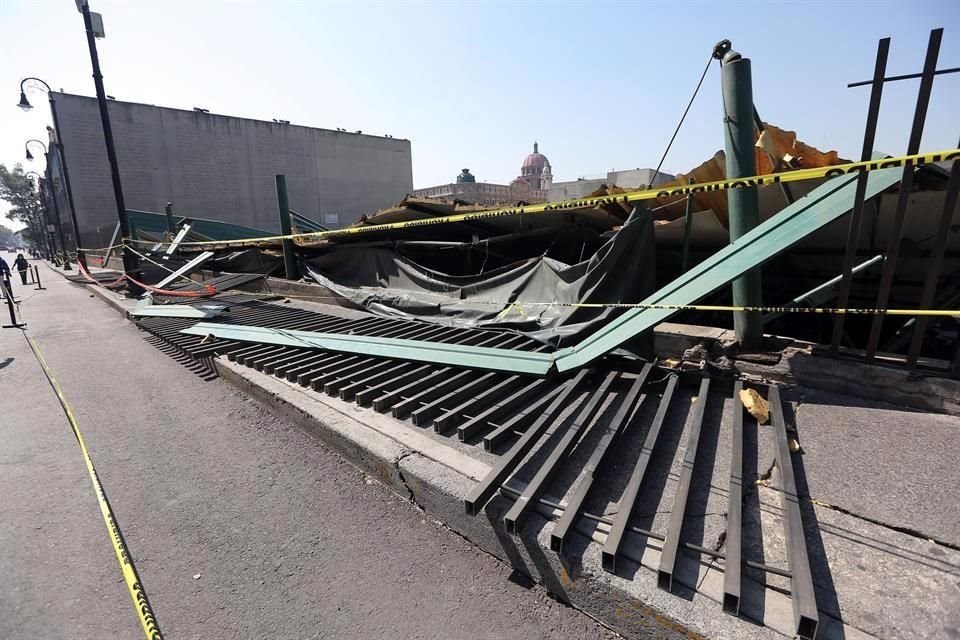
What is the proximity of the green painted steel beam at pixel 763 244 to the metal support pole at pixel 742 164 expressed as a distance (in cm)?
47

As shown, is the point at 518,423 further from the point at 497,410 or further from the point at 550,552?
the point at 550,552

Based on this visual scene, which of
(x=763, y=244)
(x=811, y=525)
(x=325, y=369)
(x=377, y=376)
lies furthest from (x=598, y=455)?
(x=325, y=369)

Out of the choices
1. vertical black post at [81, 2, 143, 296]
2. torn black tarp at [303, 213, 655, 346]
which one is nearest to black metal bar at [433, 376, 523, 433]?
torn black tarp at [303, 213, 655, 346]

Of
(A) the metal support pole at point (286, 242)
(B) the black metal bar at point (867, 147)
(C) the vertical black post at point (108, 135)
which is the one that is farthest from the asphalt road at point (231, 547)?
(C) the vertical black post at point (108, 135)

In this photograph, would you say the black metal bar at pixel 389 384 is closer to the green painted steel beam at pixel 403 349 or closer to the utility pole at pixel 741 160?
the green painted steel beam at pixel 403 349

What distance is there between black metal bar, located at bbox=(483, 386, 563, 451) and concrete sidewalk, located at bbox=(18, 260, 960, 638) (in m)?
0.15

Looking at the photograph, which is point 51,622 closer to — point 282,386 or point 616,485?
point 282,386

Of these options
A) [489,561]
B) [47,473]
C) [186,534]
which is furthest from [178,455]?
[489,561]

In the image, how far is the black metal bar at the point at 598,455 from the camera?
203 cm

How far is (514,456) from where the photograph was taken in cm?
267

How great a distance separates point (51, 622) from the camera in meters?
2.03

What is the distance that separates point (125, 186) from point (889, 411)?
43285 mm

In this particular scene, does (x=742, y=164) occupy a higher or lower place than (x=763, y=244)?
higher

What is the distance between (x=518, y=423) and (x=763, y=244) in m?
2.29
